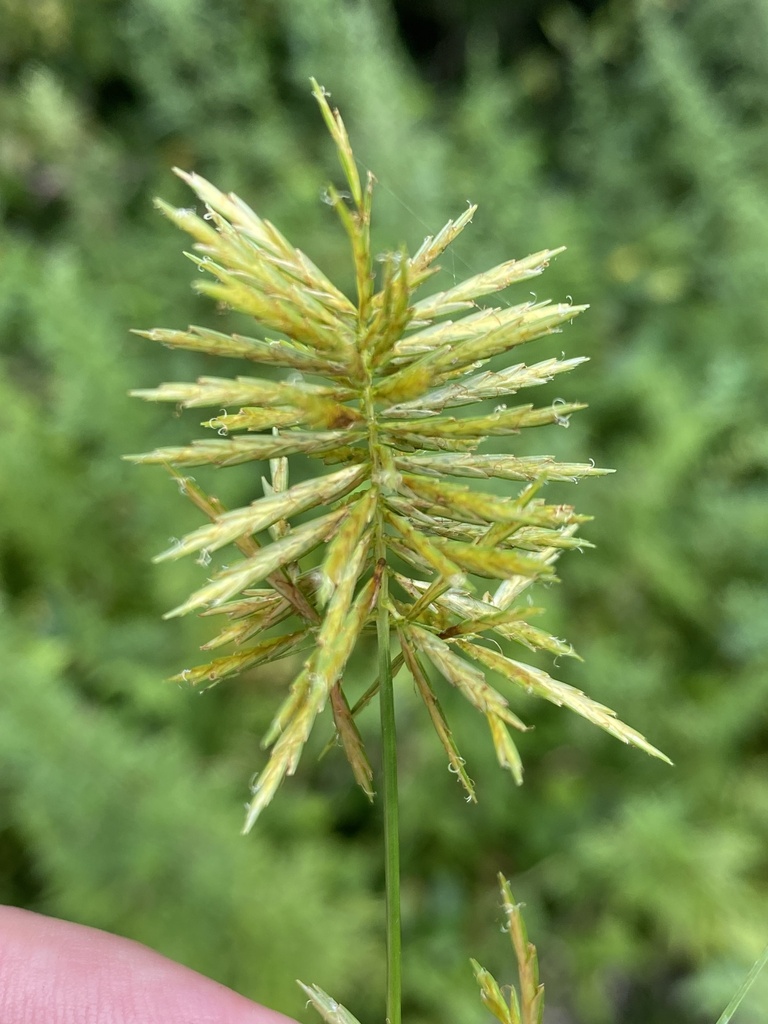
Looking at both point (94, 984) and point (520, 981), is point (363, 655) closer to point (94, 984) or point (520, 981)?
point (94, 984)

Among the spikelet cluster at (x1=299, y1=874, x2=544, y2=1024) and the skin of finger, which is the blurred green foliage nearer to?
the skin of finger

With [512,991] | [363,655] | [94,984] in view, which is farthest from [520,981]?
[363,655]

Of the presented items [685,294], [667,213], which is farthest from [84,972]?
[667,213]

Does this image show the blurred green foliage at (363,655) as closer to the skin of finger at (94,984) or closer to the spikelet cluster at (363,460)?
the skin of finger at (94,984)

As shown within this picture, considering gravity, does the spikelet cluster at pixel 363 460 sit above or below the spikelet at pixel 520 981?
above

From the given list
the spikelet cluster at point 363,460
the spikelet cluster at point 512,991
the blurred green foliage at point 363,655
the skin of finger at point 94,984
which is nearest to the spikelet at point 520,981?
the spikelet cluster at point 512,991

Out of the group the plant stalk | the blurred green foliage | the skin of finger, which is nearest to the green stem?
the plant stalk

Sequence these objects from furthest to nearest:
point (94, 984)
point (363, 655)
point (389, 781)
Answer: point (363, 655)
point (94, 984)
point (389, 781)
